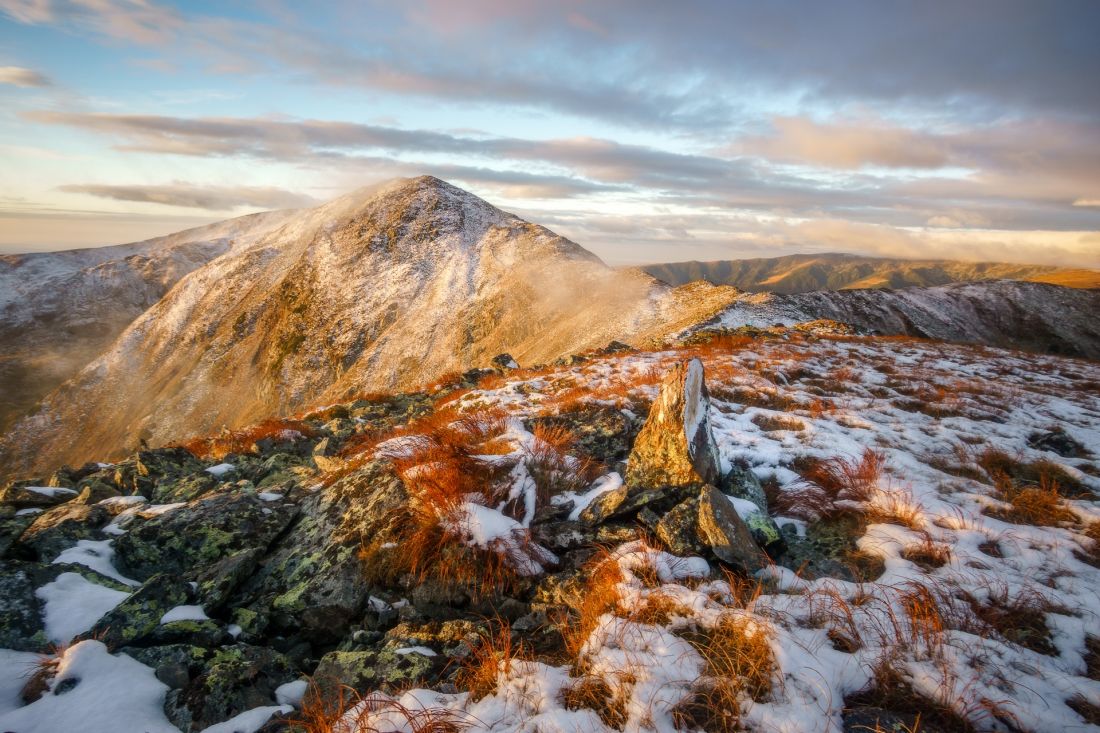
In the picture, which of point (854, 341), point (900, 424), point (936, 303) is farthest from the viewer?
point (936, 303)

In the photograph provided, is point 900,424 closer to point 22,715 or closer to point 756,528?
point 756,528

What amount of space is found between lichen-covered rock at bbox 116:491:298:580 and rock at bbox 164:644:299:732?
1.96 metres

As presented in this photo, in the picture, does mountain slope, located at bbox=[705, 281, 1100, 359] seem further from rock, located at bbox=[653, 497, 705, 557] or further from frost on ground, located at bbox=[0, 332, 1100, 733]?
rock, located at bbox=[653, 497, 705, 557]

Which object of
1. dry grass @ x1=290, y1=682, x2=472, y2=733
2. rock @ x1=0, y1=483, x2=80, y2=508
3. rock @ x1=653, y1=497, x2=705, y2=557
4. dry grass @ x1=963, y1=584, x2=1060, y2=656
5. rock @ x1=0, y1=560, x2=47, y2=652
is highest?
dry grass @ x1=963, y1=584, x2=1060, y2=656

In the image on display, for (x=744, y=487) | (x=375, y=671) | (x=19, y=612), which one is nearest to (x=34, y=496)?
(x=19, y=612)

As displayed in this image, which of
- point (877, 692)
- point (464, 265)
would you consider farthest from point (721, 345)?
point (464, 265)

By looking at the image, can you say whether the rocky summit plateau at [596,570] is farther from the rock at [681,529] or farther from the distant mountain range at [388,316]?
the distant mountain range at [388,316]

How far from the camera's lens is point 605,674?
3.60m

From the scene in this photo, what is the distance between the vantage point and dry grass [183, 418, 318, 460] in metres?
12.2

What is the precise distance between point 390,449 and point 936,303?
284ft

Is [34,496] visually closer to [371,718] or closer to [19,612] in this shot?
[19,612]

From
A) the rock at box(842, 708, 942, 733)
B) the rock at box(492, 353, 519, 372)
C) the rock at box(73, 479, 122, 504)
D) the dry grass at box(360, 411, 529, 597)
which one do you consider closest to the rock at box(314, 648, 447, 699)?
the dry grass at box(360, 411, 529, 597)

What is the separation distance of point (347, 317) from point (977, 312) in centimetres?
10029

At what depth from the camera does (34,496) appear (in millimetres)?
8445
